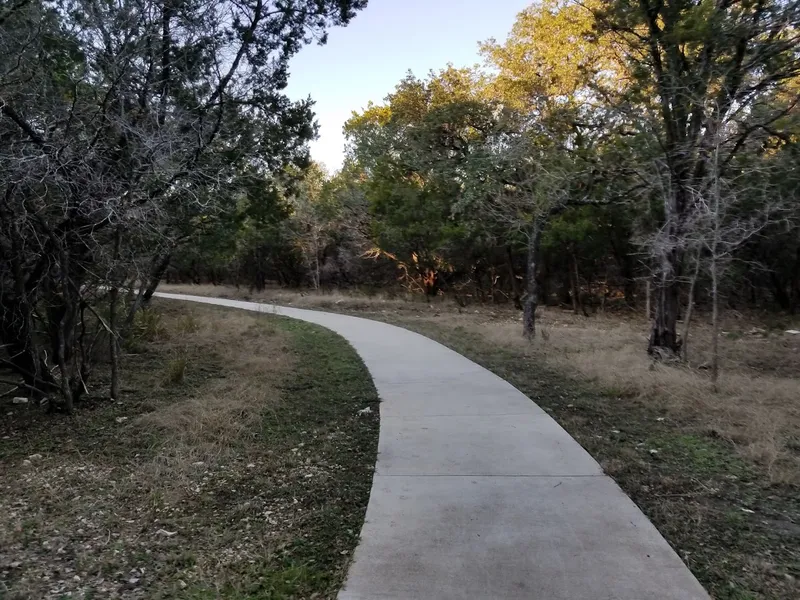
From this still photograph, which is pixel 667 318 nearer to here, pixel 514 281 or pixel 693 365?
pixel 693 365

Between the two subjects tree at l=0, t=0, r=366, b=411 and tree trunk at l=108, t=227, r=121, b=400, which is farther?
tree trunk at l=108, t=227, r=121, b=400

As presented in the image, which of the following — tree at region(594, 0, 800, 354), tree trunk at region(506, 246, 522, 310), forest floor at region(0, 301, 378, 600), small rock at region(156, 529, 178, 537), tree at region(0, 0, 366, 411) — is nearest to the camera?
forest floor at region(0, 301, 378, 600)

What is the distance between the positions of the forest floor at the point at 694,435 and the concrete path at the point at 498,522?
283mm

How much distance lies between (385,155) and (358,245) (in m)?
5.58

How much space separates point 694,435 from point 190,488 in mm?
4865

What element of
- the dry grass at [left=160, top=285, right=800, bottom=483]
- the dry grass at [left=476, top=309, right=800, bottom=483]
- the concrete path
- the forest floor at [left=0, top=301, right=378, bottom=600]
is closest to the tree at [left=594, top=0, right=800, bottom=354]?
the dry grass at [left=476, top=309, right=800, bottom=483]

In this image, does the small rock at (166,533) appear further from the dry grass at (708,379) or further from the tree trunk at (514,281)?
the tree trunk at (514,281)

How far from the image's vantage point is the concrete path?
3.09 meters

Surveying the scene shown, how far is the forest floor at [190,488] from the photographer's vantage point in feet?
11.0

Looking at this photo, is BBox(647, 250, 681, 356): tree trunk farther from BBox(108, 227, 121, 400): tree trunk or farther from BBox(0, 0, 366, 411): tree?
BBox(108, 227, 121, 400): tree trunk

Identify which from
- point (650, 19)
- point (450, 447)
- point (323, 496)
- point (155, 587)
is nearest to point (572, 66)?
point (650, 19)

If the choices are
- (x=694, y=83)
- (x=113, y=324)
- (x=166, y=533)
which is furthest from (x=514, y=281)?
(x=166, y=533)

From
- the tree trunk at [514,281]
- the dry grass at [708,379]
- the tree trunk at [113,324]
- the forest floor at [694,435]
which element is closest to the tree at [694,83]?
the dry grass at [708,379]

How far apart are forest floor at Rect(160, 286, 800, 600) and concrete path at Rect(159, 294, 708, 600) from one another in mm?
283
